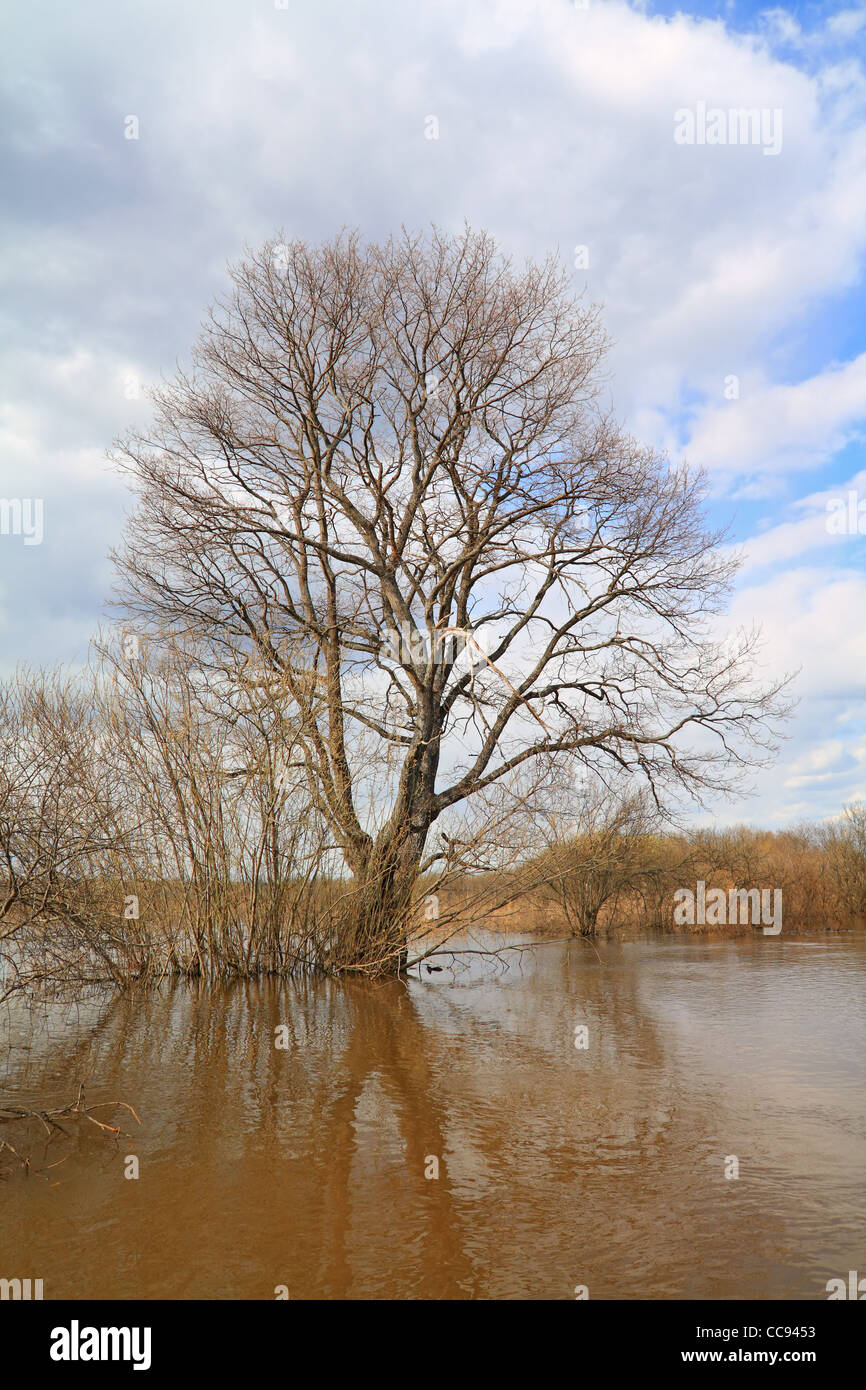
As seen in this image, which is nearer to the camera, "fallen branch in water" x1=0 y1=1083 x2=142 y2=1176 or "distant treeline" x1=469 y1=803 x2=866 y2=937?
"fallen branch in water" x1=0 y1=1083 x2=142 y2=1176

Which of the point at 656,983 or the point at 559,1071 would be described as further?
the point at 656,983

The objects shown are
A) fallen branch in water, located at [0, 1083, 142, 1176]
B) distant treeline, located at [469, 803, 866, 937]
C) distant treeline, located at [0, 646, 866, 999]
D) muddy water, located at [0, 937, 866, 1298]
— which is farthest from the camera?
distant treeline, located at [469, 803, 866, 937]

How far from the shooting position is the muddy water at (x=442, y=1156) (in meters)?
3.50

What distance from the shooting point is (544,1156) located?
4.85m

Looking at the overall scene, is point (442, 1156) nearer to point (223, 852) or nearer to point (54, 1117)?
point (54, 1117)

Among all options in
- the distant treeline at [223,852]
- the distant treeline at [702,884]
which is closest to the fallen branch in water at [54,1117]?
the distant treeline at [223,852]

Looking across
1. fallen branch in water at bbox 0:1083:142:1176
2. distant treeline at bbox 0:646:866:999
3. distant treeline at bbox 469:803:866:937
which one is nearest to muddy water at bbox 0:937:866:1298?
fallen branch in water at bbox 0:1083:142:1176

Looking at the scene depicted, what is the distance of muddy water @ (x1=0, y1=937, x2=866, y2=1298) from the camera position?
3.50 metres

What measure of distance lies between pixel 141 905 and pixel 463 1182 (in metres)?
7.79

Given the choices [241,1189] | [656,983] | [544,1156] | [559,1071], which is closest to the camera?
[241,1189]

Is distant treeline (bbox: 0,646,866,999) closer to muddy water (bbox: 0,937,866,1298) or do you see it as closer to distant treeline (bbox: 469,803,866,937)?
muddy water (bbox: 0,937,866,1298)

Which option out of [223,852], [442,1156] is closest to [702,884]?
[223,852]
